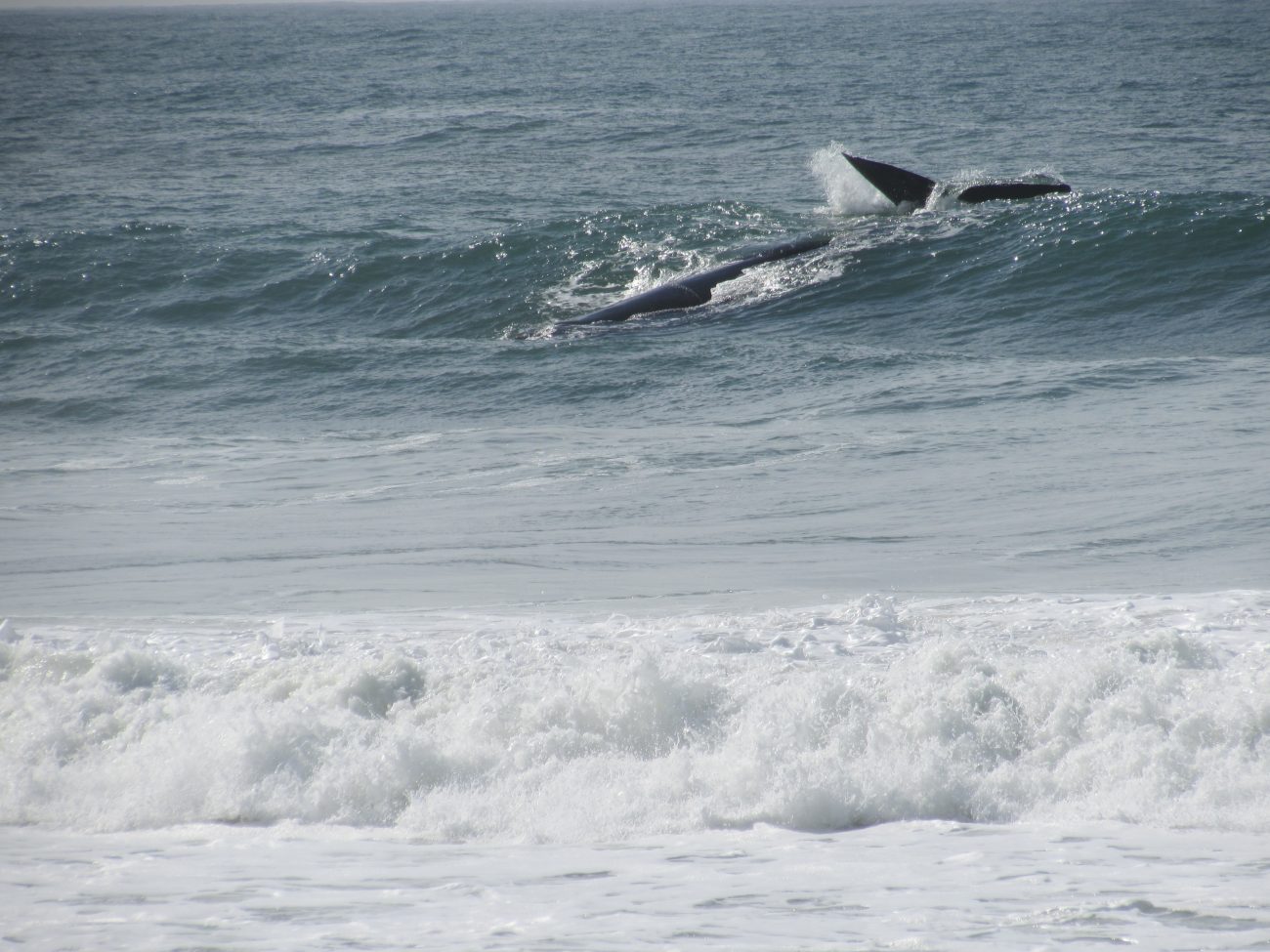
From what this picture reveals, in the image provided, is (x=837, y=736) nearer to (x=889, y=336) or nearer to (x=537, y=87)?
(x=889, y=336)

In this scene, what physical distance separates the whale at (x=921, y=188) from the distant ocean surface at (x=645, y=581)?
0.31 m

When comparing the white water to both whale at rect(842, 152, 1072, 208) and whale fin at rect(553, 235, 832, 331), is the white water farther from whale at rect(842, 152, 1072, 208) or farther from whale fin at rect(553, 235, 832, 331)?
whale at rect(842, 152, 1072, 208)

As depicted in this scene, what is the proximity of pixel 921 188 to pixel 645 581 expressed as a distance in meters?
12.3

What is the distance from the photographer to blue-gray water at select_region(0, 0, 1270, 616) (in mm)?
6535

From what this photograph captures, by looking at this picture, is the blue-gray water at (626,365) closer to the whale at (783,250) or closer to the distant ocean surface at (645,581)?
the distant ocean surface at (645,581)

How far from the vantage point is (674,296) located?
530 inches

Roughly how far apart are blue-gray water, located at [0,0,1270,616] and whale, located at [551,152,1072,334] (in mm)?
292

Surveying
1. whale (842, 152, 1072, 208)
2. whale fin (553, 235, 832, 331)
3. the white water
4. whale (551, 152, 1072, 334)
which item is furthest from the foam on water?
whale (842, 152, 1072, 208)

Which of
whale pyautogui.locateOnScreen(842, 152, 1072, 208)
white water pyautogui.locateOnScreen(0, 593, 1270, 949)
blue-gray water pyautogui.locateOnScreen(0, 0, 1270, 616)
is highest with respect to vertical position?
whale pyautogui.locateOnScreen(842, 152, 1072, 208)

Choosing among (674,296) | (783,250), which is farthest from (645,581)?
(783,250)

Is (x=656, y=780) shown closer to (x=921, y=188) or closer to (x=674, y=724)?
(x=674, y=724)

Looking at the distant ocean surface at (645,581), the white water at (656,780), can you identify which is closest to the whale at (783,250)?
the distant ocean surface at (645,581)

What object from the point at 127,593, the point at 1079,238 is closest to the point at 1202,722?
the point at 127,593

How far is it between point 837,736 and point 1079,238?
11263 millimetres
